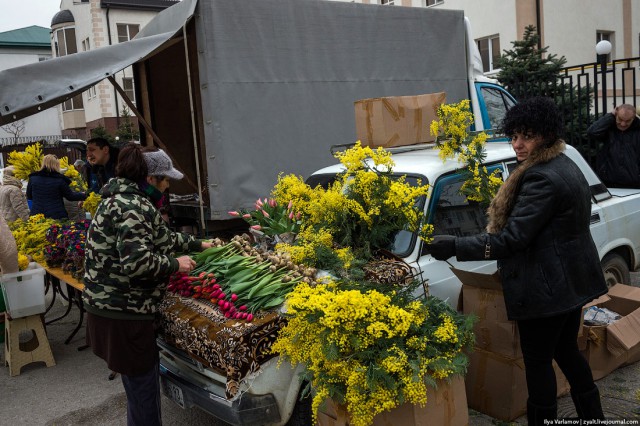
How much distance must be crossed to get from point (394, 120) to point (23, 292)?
3992 mm

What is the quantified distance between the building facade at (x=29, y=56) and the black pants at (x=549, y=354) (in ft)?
142

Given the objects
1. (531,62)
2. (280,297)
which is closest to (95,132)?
(531,62)

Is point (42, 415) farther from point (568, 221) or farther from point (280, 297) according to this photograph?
point (568, 221)

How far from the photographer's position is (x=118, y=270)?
330 cm

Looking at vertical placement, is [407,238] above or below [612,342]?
above

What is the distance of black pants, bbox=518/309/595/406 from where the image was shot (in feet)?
10.2

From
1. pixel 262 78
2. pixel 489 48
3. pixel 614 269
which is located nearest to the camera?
pixel 614 269

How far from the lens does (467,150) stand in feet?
13.5

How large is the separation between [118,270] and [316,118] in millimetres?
4384

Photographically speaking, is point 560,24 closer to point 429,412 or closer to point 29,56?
point 429,412

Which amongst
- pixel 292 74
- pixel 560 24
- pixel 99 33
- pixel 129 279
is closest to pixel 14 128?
pixel 99 33

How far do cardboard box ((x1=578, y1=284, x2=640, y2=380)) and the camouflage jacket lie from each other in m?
3.02

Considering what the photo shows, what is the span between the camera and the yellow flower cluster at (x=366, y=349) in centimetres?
275

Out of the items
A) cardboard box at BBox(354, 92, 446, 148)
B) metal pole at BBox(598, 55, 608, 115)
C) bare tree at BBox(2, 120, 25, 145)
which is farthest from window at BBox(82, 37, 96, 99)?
cardboard box at BBox(354, 92, 446, 148)
